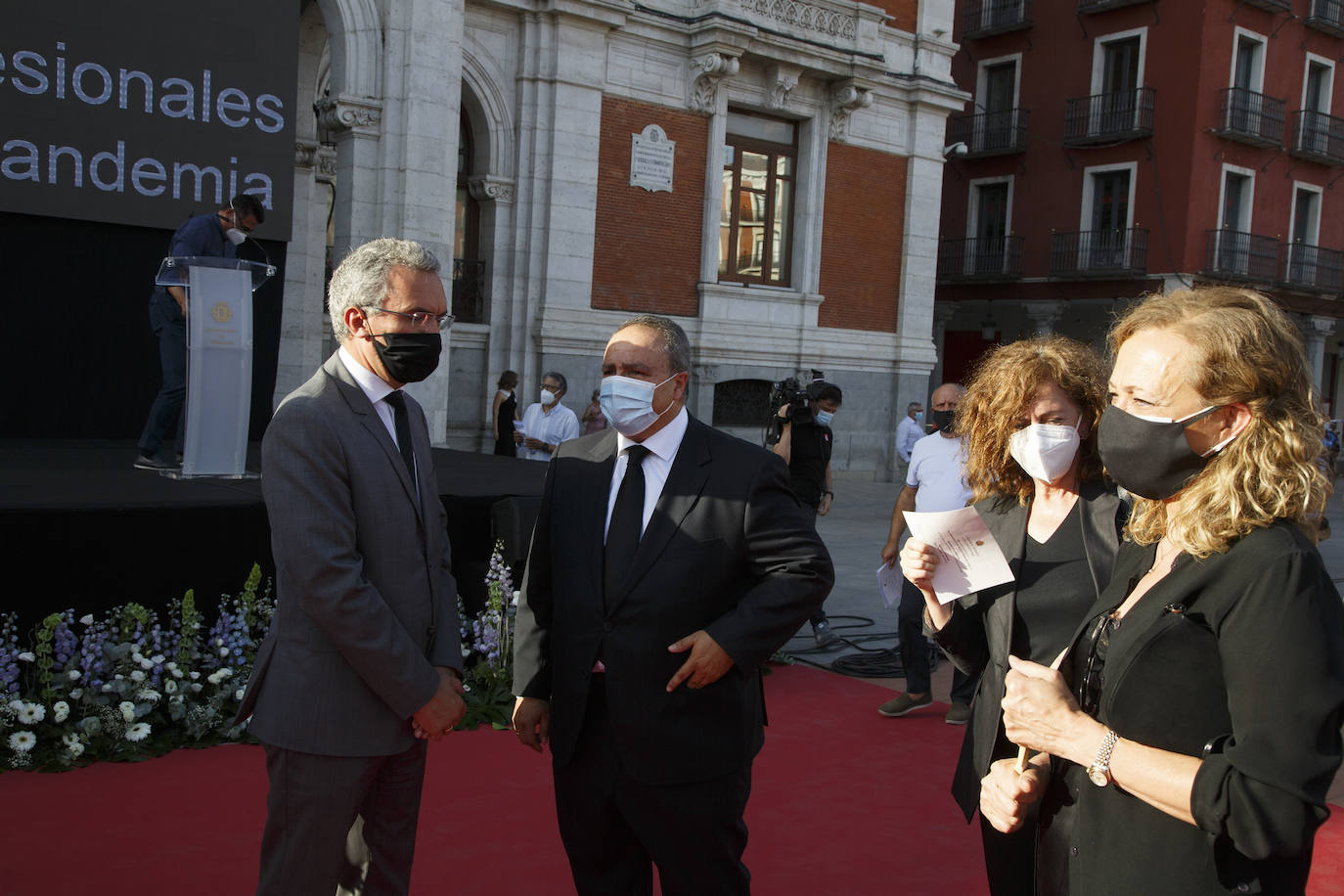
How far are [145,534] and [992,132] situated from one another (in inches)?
1103

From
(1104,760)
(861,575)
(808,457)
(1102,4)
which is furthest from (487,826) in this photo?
(1102,4)

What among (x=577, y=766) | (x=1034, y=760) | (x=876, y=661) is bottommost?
(x=876, y=661)

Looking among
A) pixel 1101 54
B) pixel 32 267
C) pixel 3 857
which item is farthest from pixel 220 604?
pixel 1101 54

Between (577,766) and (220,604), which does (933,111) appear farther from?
(577,766)

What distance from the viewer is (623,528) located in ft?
9.46

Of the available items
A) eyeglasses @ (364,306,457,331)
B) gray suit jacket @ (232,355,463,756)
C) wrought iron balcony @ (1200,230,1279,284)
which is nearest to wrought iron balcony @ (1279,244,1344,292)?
wrought iron balcony @ (1200,230,1279,284)

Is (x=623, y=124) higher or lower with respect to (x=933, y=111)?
lower

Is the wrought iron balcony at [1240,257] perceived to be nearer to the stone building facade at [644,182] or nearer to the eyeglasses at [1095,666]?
the stone building facade at [644,182]

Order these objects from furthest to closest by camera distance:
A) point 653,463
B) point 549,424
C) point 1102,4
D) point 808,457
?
point 1102,4 < point 549,424 < point 808,457 < point 653,463

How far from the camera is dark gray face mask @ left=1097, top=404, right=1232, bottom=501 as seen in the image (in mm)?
1913

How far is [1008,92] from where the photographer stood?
29.5 meters

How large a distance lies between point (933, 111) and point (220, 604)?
60.1ft

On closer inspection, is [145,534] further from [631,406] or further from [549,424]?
[549,424]

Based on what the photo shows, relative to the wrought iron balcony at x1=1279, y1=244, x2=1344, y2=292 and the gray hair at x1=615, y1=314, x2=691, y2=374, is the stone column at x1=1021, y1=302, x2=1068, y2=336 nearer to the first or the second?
the wrought iron balcony at x1=1279, y1=244, x2=1344, y2=292
